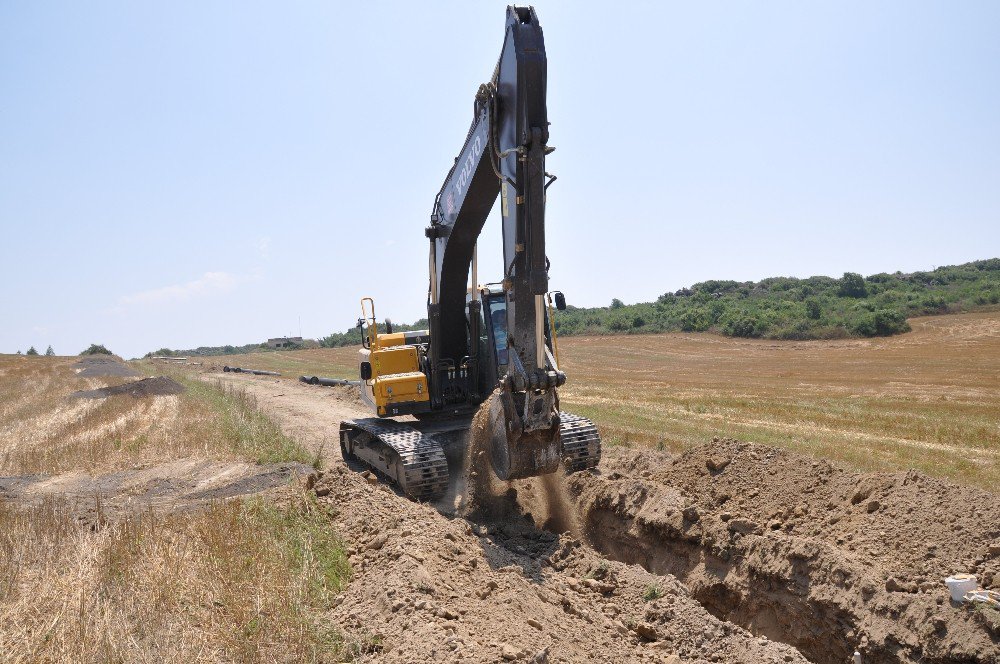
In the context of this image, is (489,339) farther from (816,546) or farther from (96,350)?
(96,350)

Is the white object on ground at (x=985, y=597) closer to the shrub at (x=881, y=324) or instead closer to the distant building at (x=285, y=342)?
the shrub at (x=881, y=324)

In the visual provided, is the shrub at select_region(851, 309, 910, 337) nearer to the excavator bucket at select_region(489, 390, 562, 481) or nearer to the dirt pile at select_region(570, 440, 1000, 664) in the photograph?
the dirt pile at select_region(570, 440, 1000, 664)

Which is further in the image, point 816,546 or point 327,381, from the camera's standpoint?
point 327,381

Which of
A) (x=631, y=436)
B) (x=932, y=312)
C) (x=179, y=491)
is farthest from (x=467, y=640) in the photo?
(x=932, y=312)

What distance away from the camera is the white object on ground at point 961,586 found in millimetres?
5352

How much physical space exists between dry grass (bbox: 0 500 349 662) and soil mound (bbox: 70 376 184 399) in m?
19.9

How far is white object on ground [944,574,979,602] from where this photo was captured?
211 inches

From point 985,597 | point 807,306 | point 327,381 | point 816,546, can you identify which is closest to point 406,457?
point 816,546

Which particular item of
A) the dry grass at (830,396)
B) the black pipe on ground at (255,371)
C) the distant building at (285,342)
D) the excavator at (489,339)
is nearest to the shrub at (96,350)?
the distant building at (285,342)

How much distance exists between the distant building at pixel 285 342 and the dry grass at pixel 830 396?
165 ft

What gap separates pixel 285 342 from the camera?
83625mm

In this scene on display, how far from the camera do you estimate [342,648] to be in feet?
15.7

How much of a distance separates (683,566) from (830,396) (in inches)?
551

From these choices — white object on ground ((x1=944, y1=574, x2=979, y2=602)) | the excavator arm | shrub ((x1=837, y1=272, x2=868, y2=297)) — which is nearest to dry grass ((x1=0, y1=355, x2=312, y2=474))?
the excavator arm
